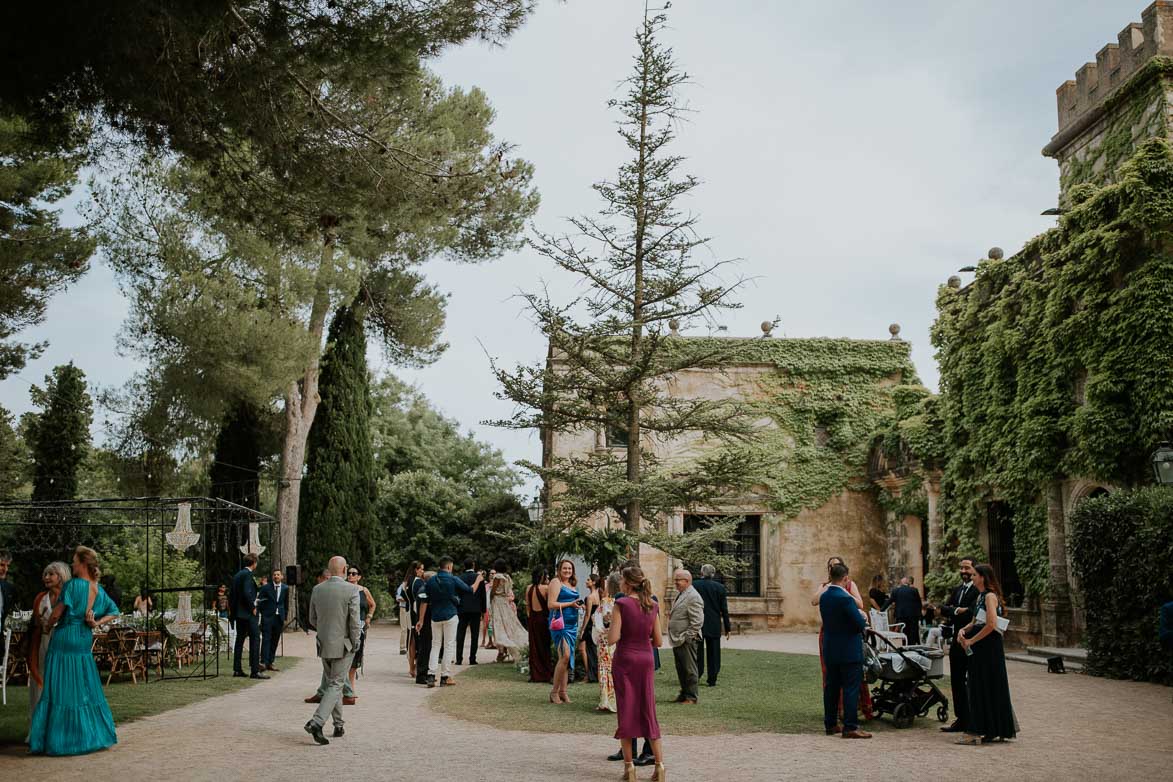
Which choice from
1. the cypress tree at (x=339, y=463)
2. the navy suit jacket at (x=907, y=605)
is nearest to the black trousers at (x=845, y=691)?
the navy suit jacket at (x=907, y=605)

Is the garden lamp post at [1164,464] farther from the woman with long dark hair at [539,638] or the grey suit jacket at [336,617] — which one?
the grey suit jacket at [336,617]

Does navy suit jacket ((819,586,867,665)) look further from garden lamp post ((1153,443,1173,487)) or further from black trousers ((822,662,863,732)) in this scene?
garden lamp post ((1153,443,1173,487))

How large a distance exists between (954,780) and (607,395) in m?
9.08

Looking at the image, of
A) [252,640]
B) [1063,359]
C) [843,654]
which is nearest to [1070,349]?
[1063,359]

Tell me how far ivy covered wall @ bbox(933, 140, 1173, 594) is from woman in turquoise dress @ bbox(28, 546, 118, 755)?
1380 cm

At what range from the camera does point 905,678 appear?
9.05 meters

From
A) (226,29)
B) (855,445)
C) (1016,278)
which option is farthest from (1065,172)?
(226,29)

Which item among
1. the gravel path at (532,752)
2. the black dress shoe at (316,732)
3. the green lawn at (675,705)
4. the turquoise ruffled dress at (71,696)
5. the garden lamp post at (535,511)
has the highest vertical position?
the garden lamp post at (535,511)

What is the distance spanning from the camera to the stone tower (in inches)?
637

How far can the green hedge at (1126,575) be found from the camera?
12.6 metres

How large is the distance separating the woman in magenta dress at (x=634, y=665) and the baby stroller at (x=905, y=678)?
275cm

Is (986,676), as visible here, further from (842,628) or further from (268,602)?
(268,602)

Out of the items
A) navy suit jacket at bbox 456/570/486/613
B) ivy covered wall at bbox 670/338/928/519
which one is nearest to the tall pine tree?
navy suit jacket at bbox 456/570/486/613

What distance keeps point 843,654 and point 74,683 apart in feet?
20.7
